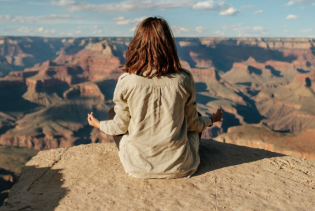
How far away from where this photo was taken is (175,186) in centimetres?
481

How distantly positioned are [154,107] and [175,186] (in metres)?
1.40

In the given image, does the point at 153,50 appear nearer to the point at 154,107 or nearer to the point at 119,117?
the point at 154,107

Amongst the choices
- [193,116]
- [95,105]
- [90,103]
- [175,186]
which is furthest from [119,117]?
[90,103]

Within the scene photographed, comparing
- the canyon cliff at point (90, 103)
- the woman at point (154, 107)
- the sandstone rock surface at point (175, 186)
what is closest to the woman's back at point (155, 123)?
the woman at point (154, 107)

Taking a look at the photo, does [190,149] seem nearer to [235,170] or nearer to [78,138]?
[235,170]

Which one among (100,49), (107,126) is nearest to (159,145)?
(107,126)

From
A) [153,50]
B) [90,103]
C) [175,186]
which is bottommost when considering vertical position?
[90,103]

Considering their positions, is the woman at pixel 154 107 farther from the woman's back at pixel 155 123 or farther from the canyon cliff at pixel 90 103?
the canyon cliff at pixel 90 103

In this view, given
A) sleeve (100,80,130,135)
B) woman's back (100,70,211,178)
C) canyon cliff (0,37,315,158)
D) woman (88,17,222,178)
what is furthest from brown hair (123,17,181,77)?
canyon cliff (0,37,315,158)

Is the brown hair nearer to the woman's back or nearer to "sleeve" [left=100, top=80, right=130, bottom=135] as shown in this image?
the woman's back

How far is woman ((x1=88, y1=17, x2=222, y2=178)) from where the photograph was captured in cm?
414

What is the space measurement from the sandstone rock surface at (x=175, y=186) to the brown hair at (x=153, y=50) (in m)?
1.90

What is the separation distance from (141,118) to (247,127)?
5819 centimetres

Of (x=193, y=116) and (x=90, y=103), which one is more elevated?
(x=193, y=116)
